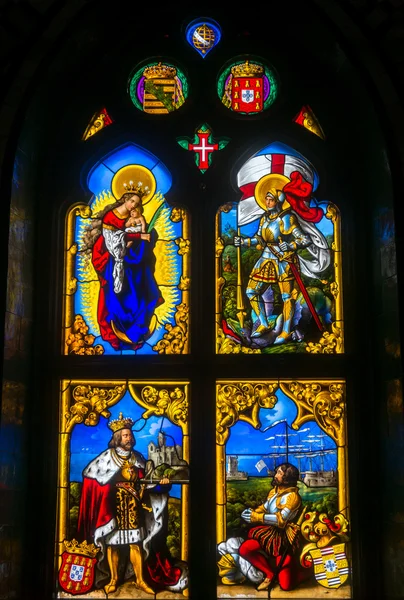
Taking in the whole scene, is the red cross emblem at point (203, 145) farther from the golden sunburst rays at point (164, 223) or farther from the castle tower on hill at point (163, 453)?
the castle tower on hill at point (163, 453)

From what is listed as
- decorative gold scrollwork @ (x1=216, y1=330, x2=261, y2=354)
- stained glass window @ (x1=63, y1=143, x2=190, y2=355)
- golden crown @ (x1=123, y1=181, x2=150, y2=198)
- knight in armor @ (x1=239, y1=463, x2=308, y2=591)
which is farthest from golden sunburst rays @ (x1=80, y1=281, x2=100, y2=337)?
knight in armor @ (x1=239, y1=463, x2=308, y2=591)

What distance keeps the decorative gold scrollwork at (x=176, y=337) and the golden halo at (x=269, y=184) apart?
950 millimetres

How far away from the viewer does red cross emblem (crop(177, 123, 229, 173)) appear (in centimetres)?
571

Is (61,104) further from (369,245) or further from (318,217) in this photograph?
(369,245)

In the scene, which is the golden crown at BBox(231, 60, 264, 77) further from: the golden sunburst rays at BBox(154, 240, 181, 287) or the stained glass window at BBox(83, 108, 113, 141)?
the golden sunburst rays at BBox(154, 240, 181, 287)

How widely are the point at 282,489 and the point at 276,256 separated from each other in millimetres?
1502

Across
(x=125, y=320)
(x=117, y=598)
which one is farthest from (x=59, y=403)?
(x=117, y=598)

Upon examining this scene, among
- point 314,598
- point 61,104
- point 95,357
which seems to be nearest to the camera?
point 314,598

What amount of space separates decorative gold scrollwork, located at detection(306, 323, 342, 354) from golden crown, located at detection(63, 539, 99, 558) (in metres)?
1.82

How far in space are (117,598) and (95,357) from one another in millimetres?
1476

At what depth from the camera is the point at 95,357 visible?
536cm

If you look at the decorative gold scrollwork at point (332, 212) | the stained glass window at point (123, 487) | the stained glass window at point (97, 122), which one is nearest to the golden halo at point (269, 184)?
the decorative gold scrollwork at point (332, 212)

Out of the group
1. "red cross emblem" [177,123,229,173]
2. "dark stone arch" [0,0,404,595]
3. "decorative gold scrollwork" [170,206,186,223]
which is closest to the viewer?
"dark stone arch" [0,0,404,595]

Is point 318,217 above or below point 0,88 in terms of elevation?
below
